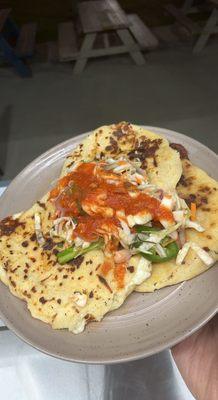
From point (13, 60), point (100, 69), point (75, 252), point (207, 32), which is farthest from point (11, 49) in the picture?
point (75, 252)

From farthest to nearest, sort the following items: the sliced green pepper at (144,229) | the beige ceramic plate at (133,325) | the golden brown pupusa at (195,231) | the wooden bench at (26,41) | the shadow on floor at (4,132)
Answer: the shadow on floor at (4,132) < the wooden bench at (26,41) < the sliced green pepper at (144,229) < the golden brown pupusa at (195,231) < the beige ceramic plate at (133,325)

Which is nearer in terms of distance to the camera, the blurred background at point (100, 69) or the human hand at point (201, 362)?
the human hand at point (201, 362)

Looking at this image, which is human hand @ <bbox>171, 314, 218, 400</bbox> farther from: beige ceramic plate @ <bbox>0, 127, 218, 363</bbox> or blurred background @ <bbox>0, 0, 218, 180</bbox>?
blurred background @ <bbox>0, 0, 218, 180</bbox>

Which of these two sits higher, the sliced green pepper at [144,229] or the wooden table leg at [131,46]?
the wooden table leg at [131,46]

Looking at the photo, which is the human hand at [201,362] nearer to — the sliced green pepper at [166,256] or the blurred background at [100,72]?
the sliced green pepper at [166,256]

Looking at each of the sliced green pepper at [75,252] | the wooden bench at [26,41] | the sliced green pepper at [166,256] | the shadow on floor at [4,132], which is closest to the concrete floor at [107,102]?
the shadow on floor at [4,132]

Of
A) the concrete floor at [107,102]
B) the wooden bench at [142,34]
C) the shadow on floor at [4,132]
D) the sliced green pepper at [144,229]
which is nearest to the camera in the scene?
the sliced green pepper at [144,229]

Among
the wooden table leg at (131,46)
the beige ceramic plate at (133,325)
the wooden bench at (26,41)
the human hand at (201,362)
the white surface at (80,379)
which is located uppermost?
the wooden bench at (26,41)

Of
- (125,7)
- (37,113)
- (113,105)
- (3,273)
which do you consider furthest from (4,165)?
(3,273)
